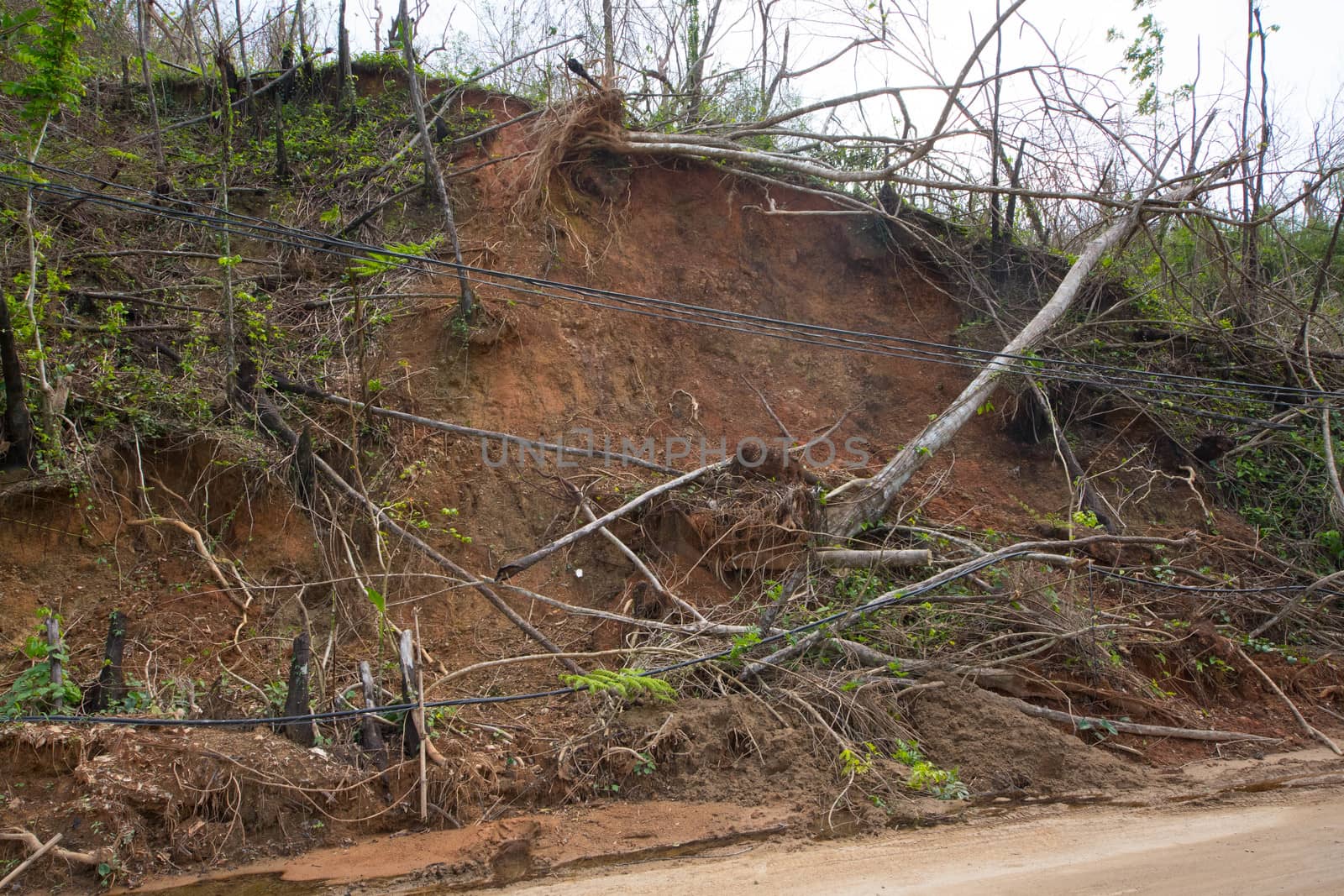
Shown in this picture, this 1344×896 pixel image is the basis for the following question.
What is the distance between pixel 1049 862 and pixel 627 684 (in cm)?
286

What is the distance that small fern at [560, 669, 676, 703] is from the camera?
6.26 m

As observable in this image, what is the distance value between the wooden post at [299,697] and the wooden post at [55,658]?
4.34 ft

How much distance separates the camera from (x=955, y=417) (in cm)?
969

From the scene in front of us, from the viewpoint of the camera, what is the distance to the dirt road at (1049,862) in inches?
205

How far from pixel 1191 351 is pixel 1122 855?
8.55 metres

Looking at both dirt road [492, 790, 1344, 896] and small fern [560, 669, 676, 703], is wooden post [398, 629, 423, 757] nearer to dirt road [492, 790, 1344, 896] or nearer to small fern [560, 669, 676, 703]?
small fern [560, 669, 676, 703]

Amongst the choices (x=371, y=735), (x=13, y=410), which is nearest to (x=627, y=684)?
(x=371, y=735)

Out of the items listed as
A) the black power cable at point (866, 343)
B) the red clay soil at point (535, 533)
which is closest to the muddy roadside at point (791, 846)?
the red clay soil at point (535, 533)

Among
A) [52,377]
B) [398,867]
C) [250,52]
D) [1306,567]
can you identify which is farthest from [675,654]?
[250,52]

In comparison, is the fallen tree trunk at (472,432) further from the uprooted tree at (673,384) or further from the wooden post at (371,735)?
the wooden post at (371,735)

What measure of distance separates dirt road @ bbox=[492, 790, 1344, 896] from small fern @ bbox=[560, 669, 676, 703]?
1.22 m

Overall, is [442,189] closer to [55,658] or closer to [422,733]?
[55,658]

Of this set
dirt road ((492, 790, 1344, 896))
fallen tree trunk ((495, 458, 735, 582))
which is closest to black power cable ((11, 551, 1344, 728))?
fallen tree trunk ((495, 458, 735, 582))

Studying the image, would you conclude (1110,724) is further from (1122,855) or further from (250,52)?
(250,52)
